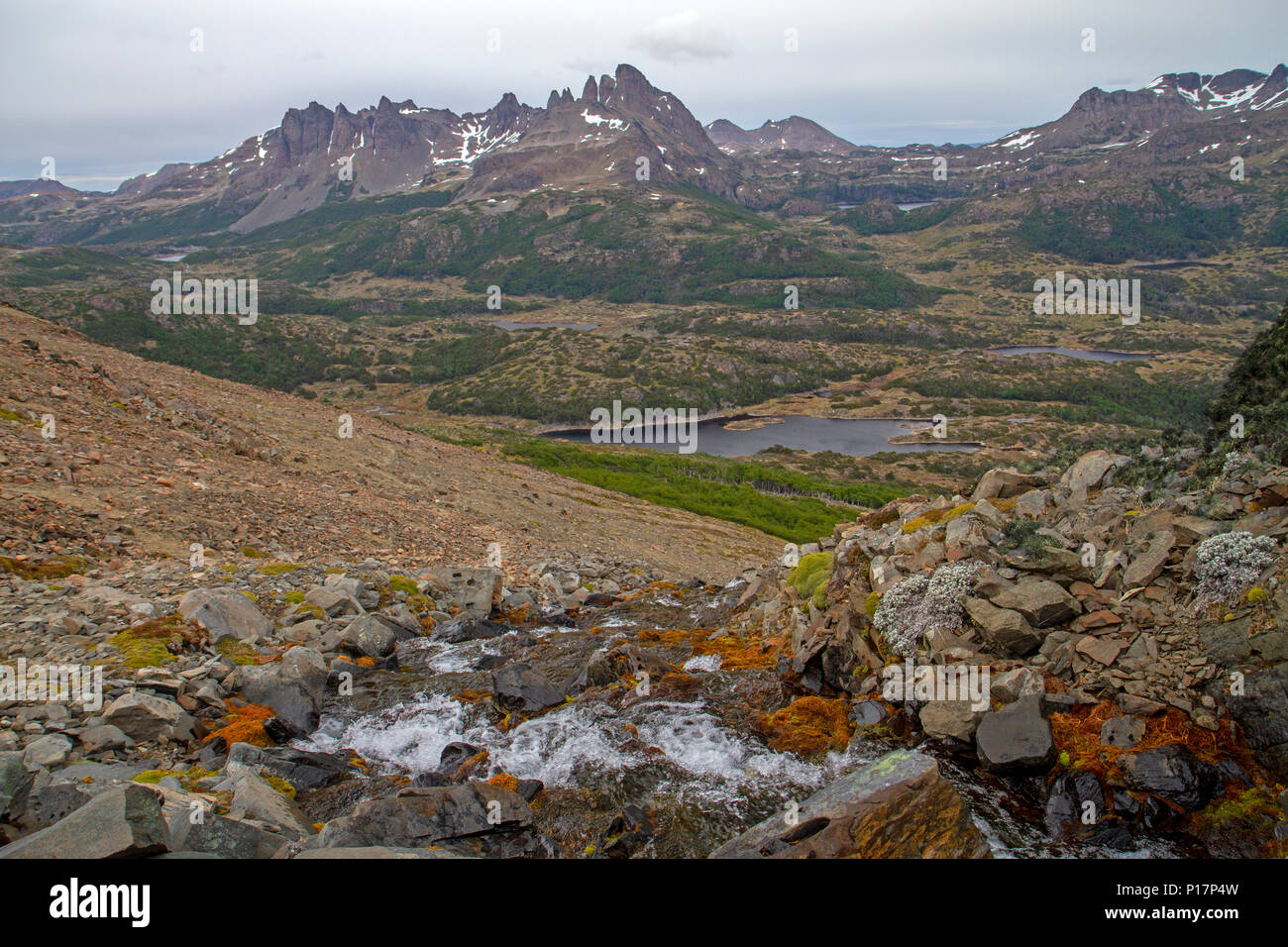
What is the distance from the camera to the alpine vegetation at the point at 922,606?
13359mm

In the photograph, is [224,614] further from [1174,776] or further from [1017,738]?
[1174,776]

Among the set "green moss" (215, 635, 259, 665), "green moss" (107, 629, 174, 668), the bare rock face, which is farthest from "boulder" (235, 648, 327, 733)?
the bare rock face

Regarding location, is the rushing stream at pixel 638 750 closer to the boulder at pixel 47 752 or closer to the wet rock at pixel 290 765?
the wet rock at pixel 290 765

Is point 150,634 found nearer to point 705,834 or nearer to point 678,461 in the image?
point 705,834

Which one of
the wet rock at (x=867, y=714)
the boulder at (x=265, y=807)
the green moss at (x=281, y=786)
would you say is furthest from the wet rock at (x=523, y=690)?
the wet rock at (x=867, y=714)

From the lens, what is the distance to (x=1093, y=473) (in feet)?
55.2

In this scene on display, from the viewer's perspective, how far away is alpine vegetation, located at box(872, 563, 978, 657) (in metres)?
13.4

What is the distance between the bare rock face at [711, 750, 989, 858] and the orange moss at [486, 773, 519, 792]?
3.65 metres

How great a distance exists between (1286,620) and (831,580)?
9394 mm

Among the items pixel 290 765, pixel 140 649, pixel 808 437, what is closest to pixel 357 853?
pixel 290 765

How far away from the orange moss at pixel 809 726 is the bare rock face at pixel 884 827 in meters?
3.25

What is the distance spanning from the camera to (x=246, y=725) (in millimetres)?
11484

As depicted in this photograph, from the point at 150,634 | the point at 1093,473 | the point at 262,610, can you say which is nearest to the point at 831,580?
the point at 1093,473

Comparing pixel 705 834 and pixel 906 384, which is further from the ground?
pixel 906 384
